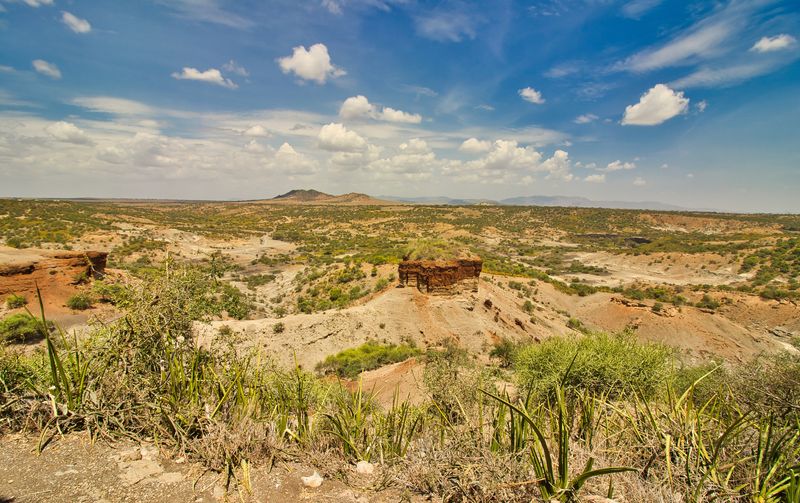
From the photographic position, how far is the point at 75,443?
13.2 feet

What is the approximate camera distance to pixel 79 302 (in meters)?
20.5

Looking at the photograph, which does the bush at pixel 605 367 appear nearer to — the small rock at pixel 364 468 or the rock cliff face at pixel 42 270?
the small rock at pixel 364 468

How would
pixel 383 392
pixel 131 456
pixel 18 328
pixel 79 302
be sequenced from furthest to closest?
pixel 79 302
pixel 18 328
pixel 383 392
pixel 131 456

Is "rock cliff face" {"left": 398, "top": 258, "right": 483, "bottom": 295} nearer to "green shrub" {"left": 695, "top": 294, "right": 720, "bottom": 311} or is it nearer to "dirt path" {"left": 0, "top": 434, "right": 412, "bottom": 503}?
"dirt path" {"left": 0, "top": 434, "right": 412, "bottom": 503}

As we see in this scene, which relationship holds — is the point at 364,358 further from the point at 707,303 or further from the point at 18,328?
the point at 707,303

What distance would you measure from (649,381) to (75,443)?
42.5 ft

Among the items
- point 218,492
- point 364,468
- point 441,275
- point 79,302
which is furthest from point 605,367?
point 79,302

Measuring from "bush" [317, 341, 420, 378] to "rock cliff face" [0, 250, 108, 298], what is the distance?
45.0 ft

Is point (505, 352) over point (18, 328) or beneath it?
beneath

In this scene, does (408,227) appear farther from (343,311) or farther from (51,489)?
(51,489)

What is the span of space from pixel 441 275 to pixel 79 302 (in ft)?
70.6

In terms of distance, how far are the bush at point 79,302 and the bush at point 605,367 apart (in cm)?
2434

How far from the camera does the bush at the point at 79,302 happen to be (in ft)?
66.9

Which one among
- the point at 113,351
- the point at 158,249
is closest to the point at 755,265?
the point at 113,351
